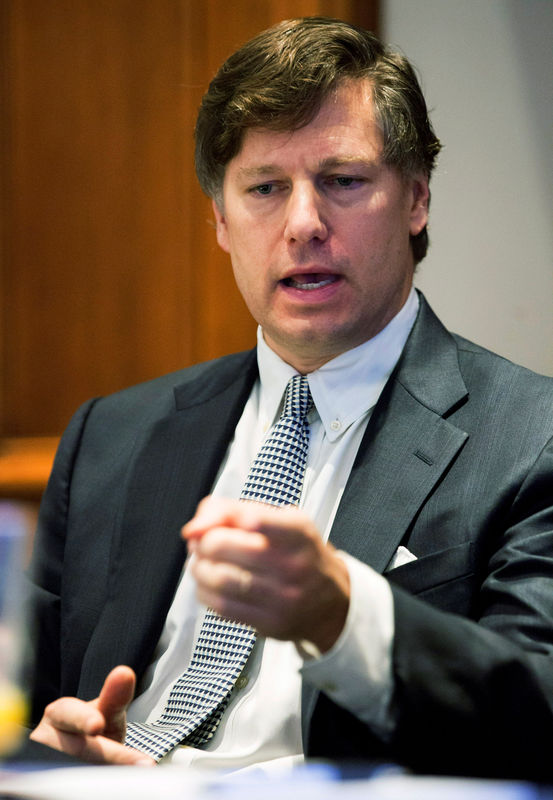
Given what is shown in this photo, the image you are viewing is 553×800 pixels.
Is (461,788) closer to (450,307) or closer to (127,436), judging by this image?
(127,436)

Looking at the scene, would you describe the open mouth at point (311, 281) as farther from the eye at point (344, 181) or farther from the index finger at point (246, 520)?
the index finger at point (246, 520)

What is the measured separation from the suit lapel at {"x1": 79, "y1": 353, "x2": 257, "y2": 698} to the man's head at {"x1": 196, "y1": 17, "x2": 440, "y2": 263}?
378 mm

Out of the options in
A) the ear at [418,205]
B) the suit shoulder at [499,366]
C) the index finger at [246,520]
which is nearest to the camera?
the index finger at [246,520]

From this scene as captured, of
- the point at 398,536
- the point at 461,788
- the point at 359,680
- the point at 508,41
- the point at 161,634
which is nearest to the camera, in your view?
the point at 461,788

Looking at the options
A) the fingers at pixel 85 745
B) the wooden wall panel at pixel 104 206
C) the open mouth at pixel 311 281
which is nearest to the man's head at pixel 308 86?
the open mouth at pixel 311 281

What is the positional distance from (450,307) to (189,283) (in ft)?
1.89

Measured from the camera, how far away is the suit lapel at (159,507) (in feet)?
4.51

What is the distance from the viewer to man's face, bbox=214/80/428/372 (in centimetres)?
138

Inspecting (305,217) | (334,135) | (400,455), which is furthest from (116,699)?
(334,135)

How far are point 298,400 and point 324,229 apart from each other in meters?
0.26

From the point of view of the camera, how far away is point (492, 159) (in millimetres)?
1873

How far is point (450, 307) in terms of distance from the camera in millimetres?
1900

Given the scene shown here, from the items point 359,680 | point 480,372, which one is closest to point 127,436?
point 480,372

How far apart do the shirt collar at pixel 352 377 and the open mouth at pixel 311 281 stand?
114mm
